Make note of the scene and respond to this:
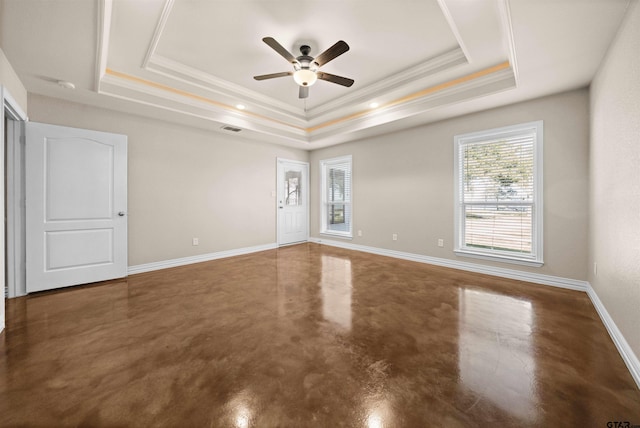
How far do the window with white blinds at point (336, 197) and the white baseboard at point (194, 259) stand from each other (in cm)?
150

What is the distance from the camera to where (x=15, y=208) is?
3043 millimetres

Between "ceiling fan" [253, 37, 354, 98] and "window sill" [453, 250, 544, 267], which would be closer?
"ceiling fan" [253, 37, 354, 98]

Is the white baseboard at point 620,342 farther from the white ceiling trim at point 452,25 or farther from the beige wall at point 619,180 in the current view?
the white ceiling trim at point 452,25

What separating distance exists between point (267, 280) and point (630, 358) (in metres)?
3.43

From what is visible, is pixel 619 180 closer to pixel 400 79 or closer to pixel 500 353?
pixel 500 353

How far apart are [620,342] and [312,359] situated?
234 centimetres


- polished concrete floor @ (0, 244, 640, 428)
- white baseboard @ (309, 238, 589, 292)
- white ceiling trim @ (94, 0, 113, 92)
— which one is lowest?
polished concrete floor @ (0, 244, 640, 428)

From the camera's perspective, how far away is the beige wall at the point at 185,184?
389 cm

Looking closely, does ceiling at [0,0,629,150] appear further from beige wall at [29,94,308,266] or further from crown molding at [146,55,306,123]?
beige wall at [29,94,308,266]

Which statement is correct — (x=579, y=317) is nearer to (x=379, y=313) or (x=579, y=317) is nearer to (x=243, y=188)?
(x=379, y=313)

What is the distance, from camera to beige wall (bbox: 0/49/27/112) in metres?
2.39

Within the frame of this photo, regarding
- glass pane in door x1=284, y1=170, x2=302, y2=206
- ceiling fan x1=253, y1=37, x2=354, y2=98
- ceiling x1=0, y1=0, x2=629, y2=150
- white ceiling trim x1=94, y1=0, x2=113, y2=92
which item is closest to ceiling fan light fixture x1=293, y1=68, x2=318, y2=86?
ceiling fan x1=253, y1=37, x2=354, y2=98

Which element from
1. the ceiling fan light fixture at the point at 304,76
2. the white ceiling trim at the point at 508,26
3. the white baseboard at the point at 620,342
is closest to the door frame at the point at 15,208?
the ceiling fan light fixture at the point at 304,76

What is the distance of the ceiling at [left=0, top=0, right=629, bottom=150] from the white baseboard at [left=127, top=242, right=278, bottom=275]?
2388 mm
